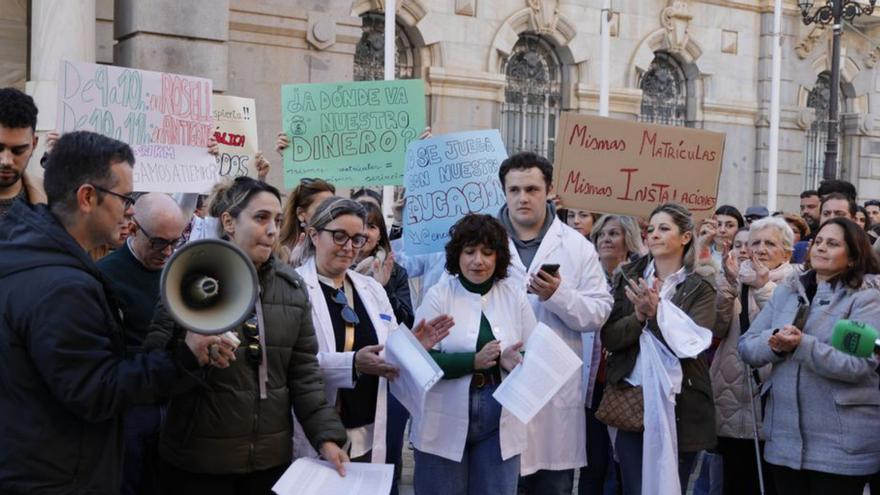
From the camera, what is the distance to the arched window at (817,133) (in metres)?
23.2

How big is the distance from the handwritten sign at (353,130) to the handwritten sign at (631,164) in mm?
1334

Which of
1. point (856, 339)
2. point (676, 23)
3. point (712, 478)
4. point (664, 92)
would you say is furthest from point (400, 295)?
point (664, 92)

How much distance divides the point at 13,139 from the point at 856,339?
3565mm

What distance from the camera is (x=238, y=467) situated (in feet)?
14.3

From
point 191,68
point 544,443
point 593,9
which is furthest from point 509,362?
point 593,9

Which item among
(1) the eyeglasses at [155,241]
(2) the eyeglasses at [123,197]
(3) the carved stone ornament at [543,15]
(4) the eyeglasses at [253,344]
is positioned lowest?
(4) the eyeglasses at [253,344]

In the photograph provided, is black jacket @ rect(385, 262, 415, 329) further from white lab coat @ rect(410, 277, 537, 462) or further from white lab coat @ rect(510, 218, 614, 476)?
white lab coat @ rect(410, 277, 537, 462)

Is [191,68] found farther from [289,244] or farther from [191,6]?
[289,244]

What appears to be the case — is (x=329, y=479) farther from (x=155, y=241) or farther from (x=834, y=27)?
(x=834, y=27)

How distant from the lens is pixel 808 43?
22.5 metres

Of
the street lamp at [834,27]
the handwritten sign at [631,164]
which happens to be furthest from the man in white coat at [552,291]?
the street lamp at [834,27]

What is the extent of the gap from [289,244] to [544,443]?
170 cm

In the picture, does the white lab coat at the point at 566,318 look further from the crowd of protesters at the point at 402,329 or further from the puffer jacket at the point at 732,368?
the puffer jacket at the point at 732,368

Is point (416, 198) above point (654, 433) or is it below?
above
